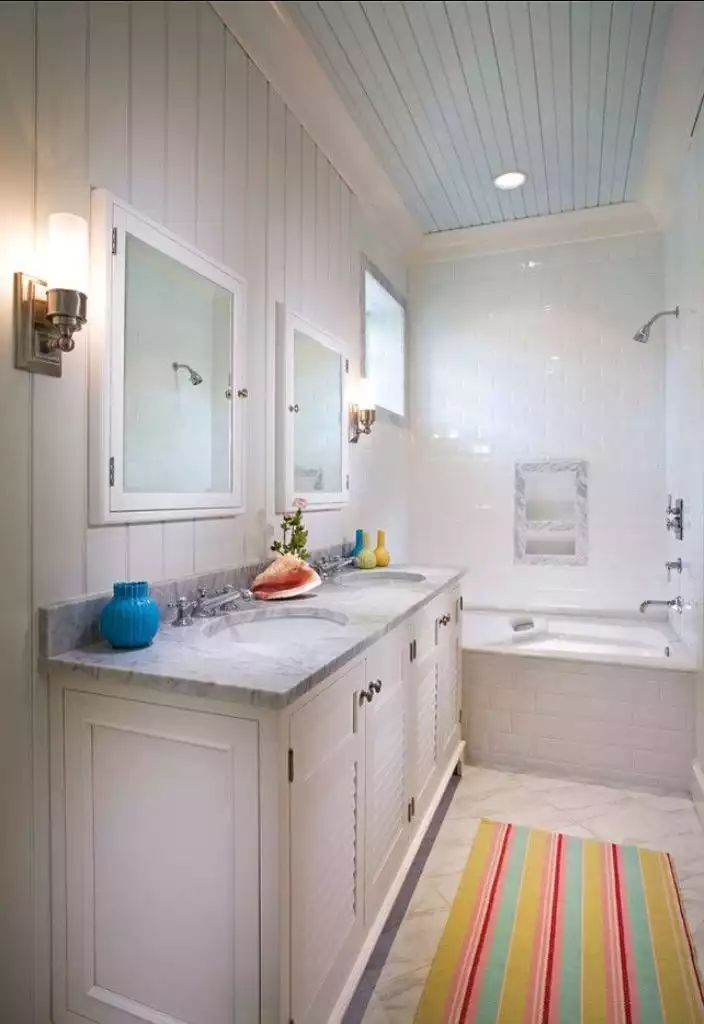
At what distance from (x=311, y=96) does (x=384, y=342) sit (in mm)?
1460

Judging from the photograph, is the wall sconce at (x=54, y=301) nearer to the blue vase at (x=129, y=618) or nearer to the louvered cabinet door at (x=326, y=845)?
the blue vase at (x=129, y=618)

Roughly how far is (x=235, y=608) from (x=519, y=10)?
1.82m

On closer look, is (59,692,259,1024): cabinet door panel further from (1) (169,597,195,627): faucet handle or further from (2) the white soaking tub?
(2) the white soaking tub

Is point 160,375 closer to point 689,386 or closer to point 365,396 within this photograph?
point 365,396

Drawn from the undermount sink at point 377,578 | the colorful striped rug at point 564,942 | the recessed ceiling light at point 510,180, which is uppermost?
the recessed ceiling light at point 510,180

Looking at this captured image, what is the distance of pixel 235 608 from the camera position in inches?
69.2

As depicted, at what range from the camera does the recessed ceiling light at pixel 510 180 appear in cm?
286

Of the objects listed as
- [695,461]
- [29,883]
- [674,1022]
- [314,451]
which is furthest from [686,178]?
[29,883]

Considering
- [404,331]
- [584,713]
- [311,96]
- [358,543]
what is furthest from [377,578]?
[404,331]

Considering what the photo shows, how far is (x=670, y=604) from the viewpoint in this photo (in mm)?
3191

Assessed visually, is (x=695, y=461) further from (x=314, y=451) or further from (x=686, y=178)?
(x=314, y=451)

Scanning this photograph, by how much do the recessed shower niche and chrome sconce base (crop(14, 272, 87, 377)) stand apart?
295cm

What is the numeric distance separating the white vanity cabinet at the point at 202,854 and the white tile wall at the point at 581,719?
1.49 meters

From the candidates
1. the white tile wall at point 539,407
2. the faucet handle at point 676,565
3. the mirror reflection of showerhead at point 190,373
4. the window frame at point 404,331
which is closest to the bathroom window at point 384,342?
the window frame at point 404,331
